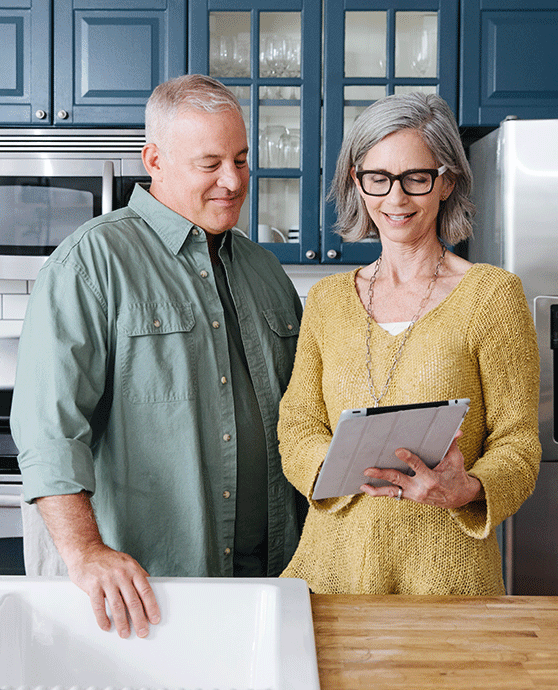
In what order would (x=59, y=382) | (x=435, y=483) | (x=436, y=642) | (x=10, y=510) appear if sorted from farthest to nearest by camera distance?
(x=10, y=510), (x=59, y=382), (x=435, y=483), (x=436, y=642)

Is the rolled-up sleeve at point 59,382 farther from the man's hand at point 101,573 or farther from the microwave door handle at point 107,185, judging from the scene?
the microwave door handle at point 107,185

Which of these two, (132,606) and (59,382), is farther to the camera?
(59,382)

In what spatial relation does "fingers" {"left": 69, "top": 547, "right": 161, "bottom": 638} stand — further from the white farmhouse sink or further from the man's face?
the man's face

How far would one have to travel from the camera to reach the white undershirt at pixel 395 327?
3.66ft

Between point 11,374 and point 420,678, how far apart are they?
186 centimetres

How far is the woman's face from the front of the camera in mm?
1115

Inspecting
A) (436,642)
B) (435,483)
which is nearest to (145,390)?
(435,483)

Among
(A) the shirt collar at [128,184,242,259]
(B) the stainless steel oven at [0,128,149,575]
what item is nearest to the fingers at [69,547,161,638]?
(A) the shirt collar at [128,184,242,259]

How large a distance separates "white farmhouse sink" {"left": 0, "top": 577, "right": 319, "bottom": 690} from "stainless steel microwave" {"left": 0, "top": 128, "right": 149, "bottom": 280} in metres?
1.53

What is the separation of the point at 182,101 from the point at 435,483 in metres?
0.77

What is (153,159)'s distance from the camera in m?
1.26

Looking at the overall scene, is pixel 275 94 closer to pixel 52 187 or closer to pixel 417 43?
pixel 417 43

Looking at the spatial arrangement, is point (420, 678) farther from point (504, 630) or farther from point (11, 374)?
point (11, 374)

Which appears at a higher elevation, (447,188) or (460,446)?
(447,188)
